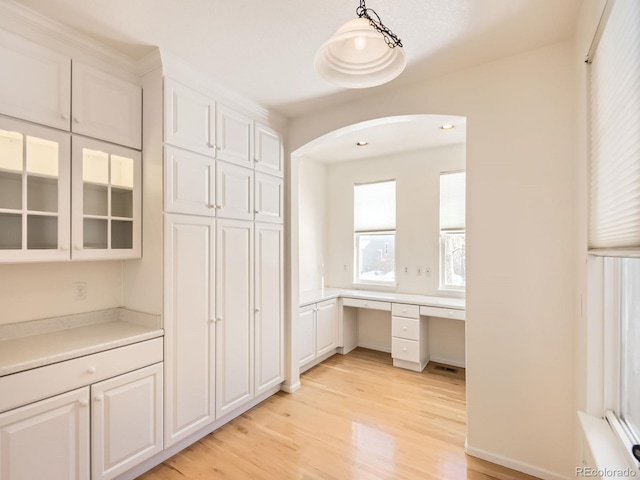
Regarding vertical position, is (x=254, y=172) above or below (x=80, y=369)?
above

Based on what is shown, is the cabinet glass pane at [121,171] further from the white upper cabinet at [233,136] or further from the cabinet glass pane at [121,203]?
the white upper cabinet at [233,136]

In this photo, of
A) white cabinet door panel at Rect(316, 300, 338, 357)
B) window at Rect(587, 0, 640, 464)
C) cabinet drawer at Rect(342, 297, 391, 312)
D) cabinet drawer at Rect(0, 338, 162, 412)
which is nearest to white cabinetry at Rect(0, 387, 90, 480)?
cabinet drawer at Rect(0, 338, 162, 412)

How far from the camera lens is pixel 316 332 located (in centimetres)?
381

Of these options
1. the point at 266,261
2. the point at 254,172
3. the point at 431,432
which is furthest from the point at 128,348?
the point at 431,432

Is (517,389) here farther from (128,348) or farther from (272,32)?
(272,32)

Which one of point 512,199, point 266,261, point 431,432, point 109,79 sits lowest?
point 431,432

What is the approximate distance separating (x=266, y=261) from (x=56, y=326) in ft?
5.21

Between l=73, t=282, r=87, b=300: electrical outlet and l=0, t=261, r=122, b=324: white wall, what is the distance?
0.02 metres

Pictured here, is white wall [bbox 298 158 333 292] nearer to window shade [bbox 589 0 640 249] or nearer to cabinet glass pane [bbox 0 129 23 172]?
cabinet glass pane [bbox 0 129 23 172]

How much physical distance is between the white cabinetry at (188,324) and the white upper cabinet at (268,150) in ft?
2.70

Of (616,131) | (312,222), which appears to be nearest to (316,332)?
(312,222)

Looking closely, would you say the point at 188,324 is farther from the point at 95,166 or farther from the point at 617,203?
the point at 617,203

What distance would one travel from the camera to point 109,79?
2064mm

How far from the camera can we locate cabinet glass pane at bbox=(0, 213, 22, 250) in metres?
1.71
